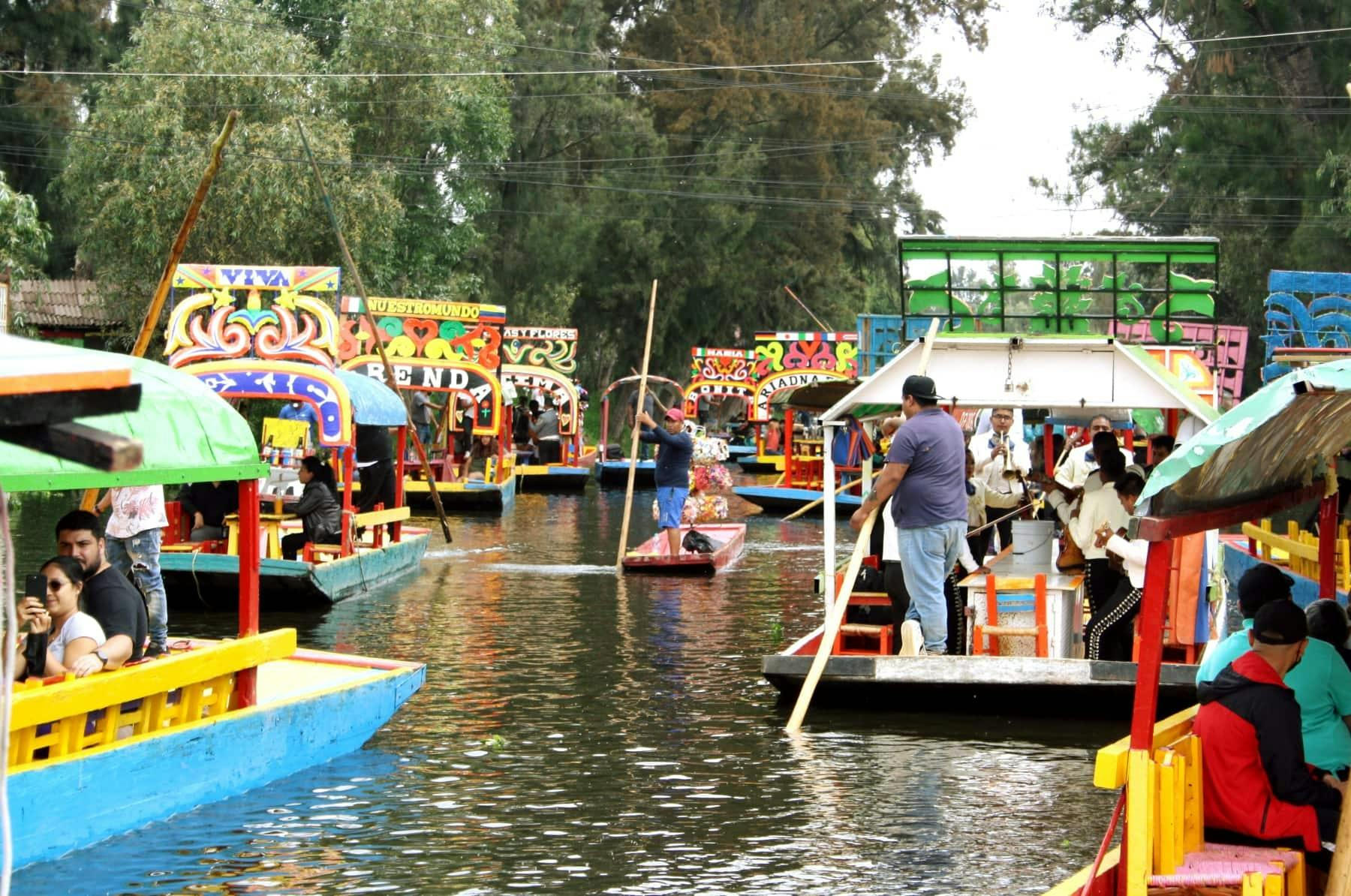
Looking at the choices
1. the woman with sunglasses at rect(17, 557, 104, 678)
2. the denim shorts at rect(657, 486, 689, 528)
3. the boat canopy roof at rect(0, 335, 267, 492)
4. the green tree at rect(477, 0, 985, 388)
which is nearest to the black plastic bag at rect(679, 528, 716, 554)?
the denim shorts at rect(657, 486, 689, 528)

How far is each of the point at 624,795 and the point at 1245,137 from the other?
30784 mm

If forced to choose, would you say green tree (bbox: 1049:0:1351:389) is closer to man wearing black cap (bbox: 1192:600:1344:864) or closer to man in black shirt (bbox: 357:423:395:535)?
man in black shirt (bbox: 357:423:395:535)

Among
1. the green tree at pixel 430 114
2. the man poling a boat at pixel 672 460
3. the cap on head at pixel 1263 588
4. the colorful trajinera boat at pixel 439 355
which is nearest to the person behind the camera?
the cap on head at pixel 1263 588

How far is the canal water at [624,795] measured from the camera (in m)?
8.62

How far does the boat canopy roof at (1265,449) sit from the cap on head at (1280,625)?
46cm

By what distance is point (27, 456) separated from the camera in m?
8.18

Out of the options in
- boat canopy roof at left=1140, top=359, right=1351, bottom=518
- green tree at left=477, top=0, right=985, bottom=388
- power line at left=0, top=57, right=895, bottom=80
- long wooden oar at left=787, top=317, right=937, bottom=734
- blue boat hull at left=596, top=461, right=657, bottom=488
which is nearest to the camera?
boat canopy roof at left=1140, top=359, right=1351, bottom=518

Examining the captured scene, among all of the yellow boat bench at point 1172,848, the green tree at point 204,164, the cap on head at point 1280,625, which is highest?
the green tree at point 204,164

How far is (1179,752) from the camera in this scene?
690cm

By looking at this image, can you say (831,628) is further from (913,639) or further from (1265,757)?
(1265,757)

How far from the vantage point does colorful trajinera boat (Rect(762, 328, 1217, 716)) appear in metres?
11.6

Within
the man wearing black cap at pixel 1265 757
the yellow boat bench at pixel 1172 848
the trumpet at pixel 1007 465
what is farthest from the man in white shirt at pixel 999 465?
the yellow boat bench at pixel 1172 848

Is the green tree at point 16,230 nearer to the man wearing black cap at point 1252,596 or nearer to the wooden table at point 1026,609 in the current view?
the wooden table at point 1026,609

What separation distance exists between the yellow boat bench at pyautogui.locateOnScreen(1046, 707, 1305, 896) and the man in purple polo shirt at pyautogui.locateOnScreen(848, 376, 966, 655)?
5.21m
